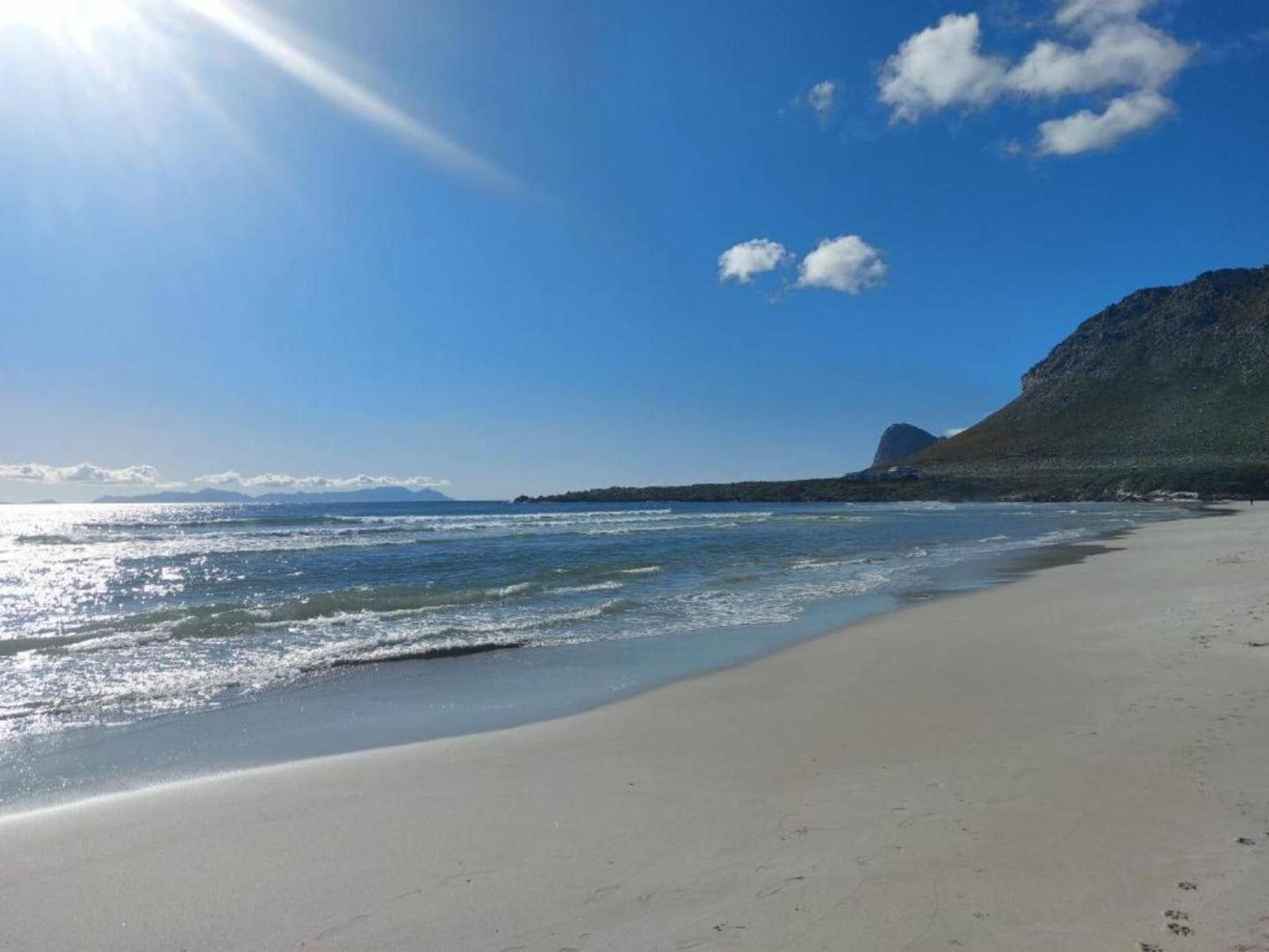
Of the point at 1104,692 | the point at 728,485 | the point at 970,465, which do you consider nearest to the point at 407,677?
the point at 1104,692

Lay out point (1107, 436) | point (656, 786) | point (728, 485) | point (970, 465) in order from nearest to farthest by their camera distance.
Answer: point (656, 786)
point (1107, 436)
point (970, 465)
point (728, 485)

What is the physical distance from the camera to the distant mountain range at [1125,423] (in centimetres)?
8669

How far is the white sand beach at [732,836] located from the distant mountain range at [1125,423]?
76347 mm

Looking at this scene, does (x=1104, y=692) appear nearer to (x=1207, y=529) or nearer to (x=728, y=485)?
(x=1207, y=529)

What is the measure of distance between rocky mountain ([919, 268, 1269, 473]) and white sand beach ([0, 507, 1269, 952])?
9702 cm

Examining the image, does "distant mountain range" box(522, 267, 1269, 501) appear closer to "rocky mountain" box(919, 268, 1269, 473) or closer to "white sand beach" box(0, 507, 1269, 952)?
"rocky mountain" box(919, 268, 1269, 473)

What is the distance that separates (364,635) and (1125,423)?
132 m

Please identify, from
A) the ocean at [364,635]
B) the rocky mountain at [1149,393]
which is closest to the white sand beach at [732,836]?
the ocean at [364,635]

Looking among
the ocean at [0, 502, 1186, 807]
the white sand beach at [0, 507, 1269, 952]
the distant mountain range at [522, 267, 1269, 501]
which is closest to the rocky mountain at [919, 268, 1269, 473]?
the distant mountain range at [522, 267, 1269, 501]

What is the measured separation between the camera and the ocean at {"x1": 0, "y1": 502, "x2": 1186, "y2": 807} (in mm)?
7609

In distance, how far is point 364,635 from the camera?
1304 cm

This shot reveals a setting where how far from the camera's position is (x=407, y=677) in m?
10.1

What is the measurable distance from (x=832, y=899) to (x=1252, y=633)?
30.6 ft

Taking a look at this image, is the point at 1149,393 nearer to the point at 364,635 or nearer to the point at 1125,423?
the point at 1125,423
